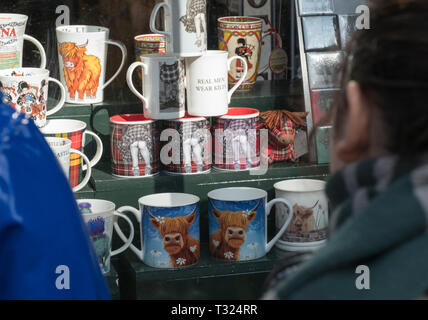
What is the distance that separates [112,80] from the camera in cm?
205

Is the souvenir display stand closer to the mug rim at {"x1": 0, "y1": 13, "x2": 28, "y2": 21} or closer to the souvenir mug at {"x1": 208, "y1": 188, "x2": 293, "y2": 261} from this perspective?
the souvenir mug at {"x1": 208, "y1": 188, "x2": 293, "y2": 261}

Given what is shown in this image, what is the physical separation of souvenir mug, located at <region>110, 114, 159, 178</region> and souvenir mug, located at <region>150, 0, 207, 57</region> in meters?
0.19

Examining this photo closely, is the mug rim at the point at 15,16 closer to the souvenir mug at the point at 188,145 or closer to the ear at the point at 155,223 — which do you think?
the souvenir mug at the point at 188,145

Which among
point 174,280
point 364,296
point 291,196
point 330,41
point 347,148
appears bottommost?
point 174,280

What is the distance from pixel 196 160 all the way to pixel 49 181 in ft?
4.17

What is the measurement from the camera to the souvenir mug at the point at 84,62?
74.7 inches

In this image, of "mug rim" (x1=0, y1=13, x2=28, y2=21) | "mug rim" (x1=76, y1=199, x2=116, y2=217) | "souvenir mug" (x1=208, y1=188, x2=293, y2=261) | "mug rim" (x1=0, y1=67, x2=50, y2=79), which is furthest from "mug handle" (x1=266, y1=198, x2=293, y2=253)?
"mug rim" (x1=0, y1=13, x2=28, y2=21)

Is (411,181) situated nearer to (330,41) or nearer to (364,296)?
(364,296)

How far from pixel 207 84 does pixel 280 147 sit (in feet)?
0.84

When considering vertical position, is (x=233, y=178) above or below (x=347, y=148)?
below

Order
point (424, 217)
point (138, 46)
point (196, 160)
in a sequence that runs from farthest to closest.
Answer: point (138, 46) < point (196, 160) < point (424, 217)

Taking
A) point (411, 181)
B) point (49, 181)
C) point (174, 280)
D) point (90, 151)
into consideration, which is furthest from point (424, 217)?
point (90, 151)

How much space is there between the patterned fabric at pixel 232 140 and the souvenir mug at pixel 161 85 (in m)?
0.11

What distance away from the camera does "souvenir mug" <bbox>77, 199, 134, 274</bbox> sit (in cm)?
164
